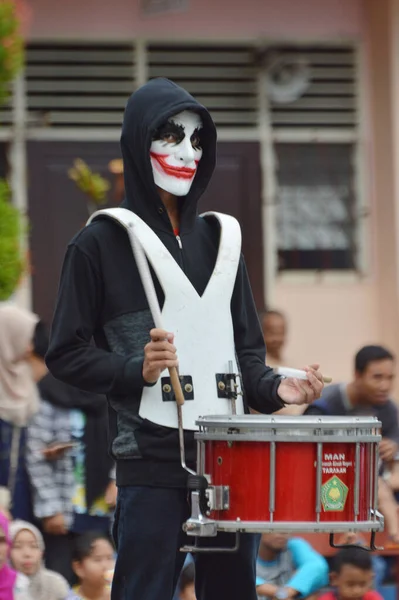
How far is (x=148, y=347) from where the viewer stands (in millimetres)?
3928

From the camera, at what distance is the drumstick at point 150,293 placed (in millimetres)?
4005

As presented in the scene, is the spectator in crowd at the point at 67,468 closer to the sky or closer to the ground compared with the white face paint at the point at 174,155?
closer to the ground

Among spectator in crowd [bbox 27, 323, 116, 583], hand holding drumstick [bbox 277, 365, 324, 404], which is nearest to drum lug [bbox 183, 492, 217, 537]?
hand holding drumstick [bbox 277, 365, 324, 404]

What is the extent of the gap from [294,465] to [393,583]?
334 centimetres

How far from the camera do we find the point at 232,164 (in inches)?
426

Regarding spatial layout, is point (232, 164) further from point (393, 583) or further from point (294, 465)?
point (294, 465)

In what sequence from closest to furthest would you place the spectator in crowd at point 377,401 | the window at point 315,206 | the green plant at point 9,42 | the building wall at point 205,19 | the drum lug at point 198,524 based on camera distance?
the drum lug at point 198,524
the spectator in crowd at point 377,401
the green plant at point 9,42
the building wall at point 205,19
the window at point 315,206

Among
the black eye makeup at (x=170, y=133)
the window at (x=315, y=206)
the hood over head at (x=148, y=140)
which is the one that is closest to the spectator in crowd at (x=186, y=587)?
the hood over head at (x=148, y=140)

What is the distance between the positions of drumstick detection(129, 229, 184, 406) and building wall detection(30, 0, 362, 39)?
22.3 feet

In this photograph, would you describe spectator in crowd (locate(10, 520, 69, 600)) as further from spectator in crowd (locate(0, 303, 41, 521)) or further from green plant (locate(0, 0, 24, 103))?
green plant (locate(0, 0, 24, 103))

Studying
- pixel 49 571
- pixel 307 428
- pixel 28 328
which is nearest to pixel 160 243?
pixel 307 428

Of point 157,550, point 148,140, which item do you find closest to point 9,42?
point 148,140

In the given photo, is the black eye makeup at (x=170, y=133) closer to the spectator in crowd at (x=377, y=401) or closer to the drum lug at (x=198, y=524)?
the drum lug at (x=198, y=524)

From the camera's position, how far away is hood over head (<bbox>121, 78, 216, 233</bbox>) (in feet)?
13.8
